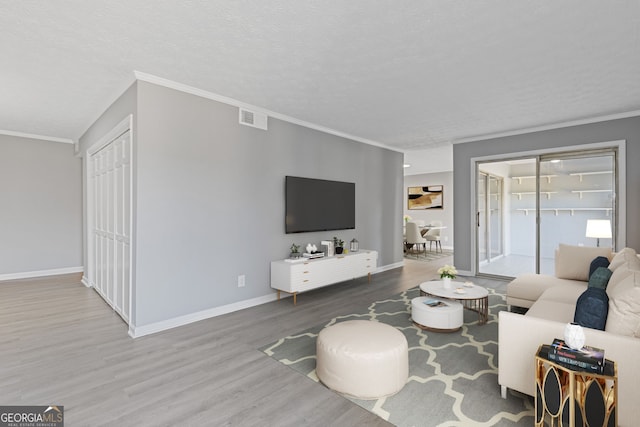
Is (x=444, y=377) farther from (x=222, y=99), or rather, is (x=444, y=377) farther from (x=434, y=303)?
(x=222, y=99)

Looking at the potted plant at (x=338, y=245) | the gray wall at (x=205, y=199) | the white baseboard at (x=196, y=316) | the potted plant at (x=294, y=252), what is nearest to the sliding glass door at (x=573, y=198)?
the potted plant at (x=338, y=245)

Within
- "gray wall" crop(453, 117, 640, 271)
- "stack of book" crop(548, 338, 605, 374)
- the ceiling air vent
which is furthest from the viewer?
"gray wall" crop(453, 117, 640, 271)

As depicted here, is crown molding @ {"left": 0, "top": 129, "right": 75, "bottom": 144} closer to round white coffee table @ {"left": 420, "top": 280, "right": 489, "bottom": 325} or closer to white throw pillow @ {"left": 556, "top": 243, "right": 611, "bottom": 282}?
round white coffee table @ {"left": 420, "top": 280, "right": 489, "bottom": 325}

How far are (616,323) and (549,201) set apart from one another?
403 centimetres

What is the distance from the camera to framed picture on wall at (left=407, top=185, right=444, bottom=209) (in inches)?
414

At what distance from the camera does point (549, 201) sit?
509 centimetres

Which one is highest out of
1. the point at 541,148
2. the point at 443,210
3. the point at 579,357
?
the point at 541,148

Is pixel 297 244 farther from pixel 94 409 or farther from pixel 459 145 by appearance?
pixel 459 145

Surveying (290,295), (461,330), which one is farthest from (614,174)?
(290,295)

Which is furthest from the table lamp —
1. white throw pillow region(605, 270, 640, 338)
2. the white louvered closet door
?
the white louvered closet door

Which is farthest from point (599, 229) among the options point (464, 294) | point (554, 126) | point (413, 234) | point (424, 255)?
point (424, 255)

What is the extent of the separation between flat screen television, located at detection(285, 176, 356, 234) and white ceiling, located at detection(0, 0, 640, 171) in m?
1.05

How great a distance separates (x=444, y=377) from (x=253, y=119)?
135 inches

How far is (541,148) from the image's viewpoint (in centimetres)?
497
